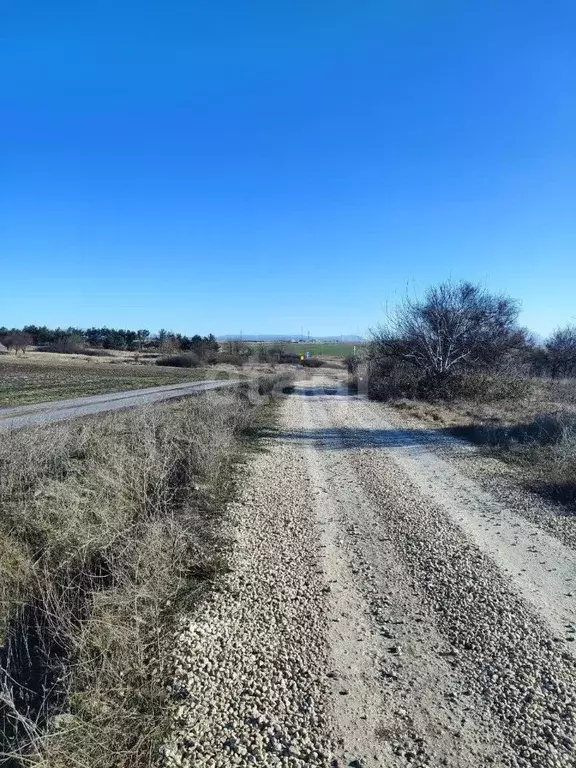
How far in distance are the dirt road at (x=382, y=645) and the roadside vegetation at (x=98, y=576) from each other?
37 centimetres

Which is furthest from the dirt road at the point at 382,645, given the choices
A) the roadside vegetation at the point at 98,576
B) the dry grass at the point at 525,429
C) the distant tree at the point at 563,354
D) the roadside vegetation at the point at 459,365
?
the distant tree at the point at 563,354

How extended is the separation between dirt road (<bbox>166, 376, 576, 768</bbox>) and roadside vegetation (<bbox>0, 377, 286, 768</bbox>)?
37 cm

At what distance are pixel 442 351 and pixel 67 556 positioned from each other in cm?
2609

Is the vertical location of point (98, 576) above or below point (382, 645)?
above

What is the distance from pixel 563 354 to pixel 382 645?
46.9m

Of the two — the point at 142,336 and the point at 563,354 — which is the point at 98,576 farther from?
the point at 142,336

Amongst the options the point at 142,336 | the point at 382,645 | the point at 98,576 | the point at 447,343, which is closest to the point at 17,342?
the point at 142,336

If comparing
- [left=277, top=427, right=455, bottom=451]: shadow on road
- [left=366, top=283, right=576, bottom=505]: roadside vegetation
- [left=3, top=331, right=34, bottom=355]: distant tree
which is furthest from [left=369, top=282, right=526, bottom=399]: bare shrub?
[left=3, top=331, right=34, bottom=355]: distant tree

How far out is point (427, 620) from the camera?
4.59 m

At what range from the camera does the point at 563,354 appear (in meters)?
44.0

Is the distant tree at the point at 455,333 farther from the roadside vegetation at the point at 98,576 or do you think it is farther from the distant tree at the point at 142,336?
the distant tree at the point at 142,336

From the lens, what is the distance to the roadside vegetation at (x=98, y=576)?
323cm

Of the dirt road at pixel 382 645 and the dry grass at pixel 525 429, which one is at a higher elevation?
the dry grass at pixel 525 429

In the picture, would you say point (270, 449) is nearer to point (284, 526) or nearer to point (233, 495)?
point (233, 495)
